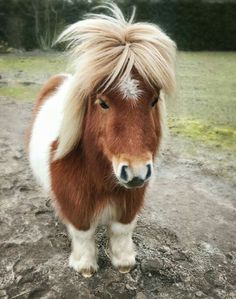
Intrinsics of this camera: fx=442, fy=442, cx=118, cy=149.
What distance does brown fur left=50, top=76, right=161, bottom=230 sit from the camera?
1.88 meters

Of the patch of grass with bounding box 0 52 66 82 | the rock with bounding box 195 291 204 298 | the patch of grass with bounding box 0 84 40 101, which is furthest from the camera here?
the patch of grass with bounding box 0 52 66 82

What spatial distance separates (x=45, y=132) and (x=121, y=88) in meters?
1.04

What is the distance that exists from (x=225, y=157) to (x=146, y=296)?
95.2 inches

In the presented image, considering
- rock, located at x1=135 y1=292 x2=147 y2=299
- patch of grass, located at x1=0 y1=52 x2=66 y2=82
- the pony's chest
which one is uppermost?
the pony's chest

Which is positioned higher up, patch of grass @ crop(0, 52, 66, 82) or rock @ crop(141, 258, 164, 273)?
rock @ crop(141, 258, 164, 273)

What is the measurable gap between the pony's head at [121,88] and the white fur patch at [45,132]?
436mm

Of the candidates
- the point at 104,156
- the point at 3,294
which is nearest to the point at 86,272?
the point at 3,294

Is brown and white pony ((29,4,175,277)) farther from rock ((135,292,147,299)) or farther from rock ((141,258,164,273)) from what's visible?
rock ((135,292,147,299))

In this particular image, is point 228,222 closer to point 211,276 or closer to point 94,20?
point 211,276

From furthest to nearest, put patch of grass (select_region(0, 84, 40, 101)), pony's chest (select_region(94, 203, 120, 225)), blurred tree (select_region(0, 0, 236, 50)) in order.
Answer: blurred tree (select_region(0, 0, 236, 50)) → patch of grass (select_region(0, 84, 40, 101)) → pony's chest (select_region(94, 203, 120, 225))

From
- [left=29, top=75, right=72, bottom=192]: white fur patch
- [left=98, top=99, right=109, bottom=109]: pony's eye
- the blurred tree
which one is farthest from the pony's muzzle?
the blurred tree

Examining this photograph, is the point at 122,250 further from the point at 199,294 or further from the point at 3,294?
the point at 3,294

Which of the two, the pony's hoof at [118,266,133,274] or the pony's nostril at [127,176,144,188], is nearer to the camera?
the pony's nostril at [127,176,144,188]

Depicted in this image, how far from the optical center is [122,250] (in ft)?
8.77
